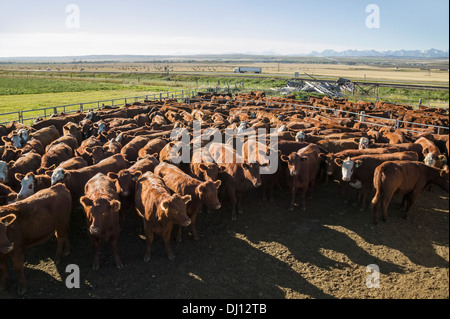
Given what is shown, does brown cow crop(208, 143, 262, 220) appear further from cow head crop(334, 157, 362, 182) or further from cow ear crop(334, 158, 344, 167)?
cow head crop(334, 157, 362, 182)

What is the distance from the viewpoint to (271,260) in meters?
6.27

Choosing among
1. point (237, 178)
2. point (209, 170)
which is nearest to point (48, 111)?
point (209, 170)

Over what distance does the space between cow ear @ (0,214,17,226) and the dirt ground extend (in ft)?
4.20

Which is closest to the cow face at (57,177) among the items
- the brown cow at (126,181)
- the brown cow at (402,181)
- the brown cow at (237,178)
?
the brown cow at (126,181)

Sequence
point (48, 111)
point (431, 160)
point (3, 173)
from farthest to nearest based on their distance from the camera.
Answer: point (48, 111) → point (431, 160) → point (3, 173)

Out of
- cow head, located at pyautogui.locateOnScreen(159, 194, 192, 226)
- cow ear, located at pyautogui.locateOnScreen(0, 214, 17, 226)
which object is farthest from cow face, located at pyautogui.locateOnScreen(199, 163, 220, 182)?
cow ear, located at pyautogui.locateOnScreen(0, 214, 17, 226)

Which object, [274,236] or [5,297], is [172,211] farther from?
[5,297]

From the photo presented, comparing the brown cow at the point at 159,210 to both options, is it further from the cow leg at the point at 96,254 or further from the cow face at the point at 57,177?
the cow face at the point at 57,177

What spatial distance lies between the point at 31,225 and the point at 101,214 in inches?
48.8

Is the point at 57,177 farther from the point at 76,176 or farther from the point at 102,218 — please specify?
the point at 102,218

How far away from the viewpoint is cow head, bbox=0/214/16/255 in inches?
193
